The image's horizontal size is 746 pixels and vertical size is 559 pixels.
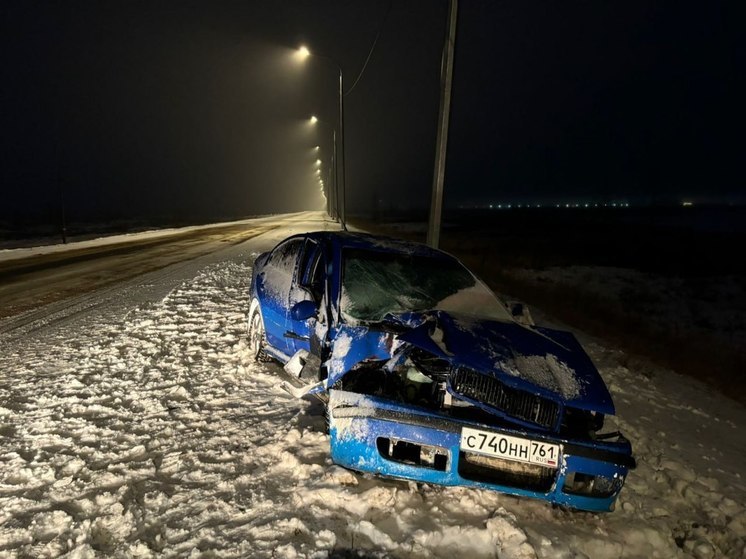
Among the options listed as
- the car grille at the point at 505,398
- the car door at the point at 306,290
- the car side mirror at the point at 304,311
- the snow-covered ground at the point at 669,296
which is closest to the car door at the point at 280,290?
the car door at the point at 306,290

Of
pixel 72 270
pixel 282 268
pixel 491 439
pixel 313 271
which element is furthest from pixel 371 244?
pixel 72 270

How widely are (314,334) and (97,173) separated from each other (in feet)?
580

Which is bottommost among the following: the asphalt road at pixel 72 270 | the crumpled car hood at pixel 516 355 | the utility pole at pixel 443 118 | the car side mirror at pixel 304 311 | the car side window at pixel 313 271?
the asphalt road at pixel 72 270

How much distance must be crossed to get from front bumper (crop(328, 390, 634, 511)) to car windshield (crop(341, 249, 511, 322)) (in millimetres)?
1070

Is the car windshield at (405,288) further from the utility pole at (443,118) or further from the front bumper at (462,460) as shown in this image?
the utility pole at (443,118)

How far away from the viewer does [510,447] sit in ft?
8.16

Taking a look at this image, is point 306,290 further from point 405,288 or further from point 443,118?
point 443,118

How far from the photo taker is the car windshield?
144 inches

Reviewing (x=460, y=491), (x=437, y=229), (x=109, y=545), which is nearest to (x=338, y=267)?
(x=460, y=491)

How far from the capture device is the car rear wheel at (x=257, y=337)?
4.90 metres

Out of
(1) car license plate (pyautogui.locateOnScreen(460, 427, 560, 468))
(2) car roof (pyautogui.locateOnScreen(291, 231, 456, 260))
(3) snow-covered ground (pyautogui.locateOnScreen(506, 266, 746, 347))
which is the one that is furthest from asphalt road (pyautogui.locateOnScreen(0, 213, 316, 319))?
(3) snow-covered ground (pyautogui.locateOnScreen(506, 266, 746, 347))

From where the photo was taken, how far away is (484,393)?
2670mm

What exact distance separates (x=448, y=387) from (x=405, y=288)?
1446mm

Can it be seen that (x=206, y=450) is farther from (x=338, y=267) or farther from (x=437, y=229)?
(x=437, y=229)
